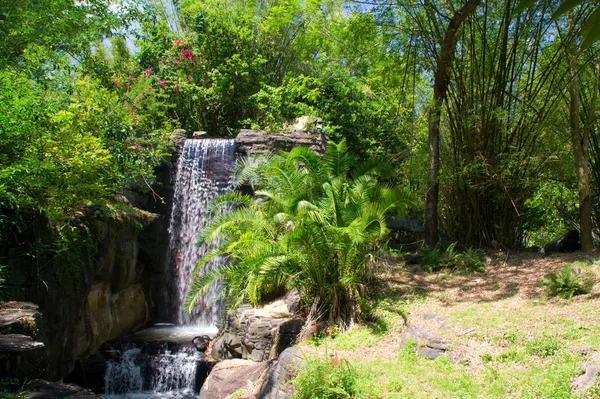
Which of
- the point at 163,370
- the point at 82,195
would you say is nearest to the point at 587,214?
the point at 163,370

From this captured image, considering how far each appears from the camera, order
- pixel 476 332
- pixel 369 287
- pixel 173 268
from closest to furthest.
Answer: pixel 476 332 < pixel 369 287 < pixel 173 268

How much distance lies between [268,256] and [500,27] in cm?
530

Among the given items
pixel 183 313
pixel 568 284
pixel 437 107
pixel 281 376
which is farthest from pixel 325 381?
pixel 183 313

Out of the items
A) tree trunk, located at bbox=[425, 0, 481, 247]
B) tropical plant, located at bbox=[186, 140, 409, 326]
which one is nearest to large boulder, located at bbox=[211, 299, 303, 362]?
tropical plant, located at bbox=[186, 140, 409, 326]

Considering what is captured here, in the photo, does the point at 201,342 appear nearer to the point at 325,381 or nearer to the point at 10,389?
the point at 325,381

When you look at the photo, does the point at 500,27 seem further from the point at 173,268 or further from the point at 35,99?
the point at 173,268

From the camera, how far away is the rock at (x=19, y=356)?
4.13 meters

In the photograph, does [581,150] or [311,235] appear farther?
[581,150]

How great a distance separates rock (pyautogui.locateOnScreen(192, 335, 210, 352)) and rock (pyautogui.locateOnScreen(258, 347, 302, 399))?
3127mm

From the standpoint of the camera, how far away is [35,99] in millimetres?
5590

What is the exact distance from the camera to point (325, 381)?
15.0ft

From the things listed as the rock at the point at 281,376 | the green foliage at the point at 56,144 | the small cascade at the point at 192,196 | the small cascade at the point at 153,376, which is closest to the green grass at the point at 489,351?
the rock at the point at 281,376

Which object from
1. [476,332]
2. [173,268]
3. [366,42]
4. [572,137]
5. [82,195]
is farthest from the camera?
[173,268]

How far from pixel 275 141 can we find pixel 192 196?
2.32 meters
